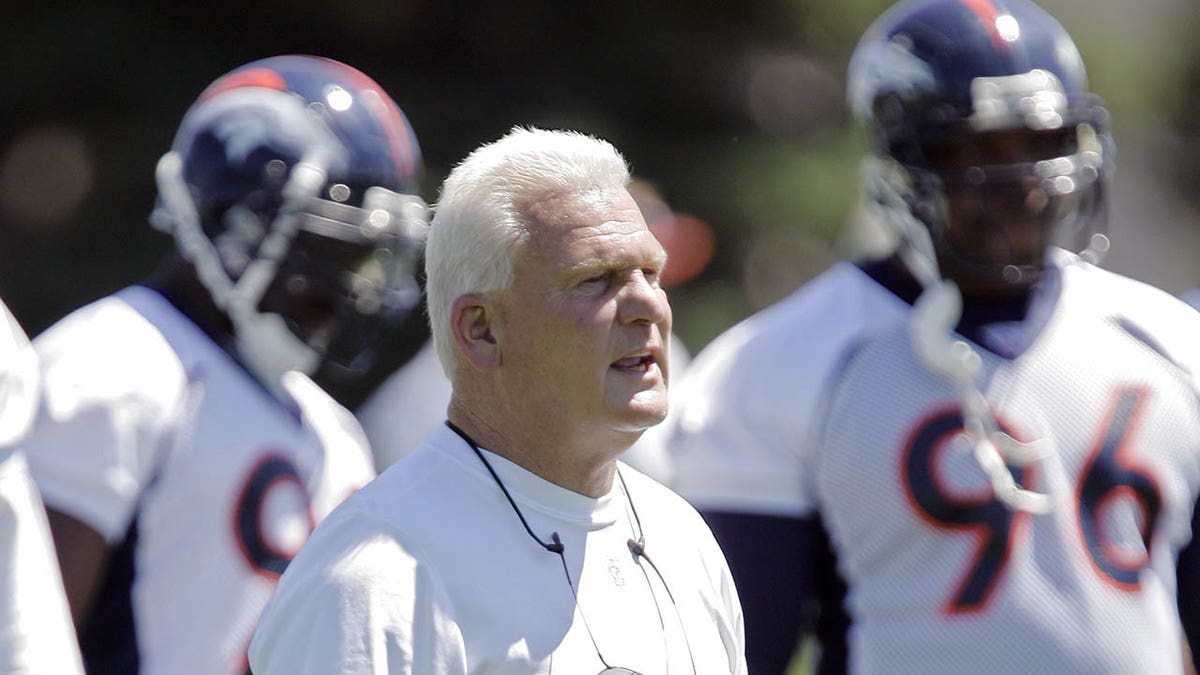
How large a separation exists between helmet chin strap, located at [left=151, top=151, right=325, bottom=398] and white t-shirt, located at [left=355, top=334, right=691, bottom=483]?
1.11 metres

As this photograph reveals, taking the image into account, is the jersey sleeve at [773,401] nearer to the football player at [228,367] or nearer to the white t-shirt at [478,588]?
the football player at [228,367]

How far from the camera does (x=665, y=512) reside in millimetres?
3238

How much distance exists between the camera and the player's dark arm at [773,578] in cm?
409

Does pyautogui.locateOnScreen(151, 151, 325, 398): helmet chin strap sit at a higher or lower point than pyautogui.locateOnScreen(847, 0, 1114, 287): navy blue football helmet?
lower

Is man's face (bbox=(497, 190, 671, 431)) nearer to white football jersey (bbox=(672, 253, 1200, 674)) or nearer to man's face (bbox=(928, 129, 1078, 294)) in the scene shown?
white football jersey (bbox=(672, 253, 1200, 674))

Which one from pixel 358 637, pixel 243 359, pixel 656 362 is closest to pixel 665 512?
pixel 656 362

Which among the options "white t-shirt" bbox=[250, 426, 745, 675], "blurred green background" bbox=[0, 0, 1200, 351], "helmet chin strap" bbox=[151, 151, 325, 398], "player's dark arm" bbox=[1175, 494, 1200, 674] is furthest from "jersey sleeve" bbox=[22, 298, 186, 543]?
"blurred green background" bbox=[0, 0, 1200, 351]

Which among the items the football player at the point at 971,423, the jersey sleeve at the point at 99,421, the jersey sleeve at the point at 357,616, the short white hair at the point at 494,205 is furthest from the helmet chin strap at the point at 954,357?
the jersey sleeve at the point at 357,616

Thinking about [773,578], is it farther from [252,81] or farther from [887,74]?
[252,81]

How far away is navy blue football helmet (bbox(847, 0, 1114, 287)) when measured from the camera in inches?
162

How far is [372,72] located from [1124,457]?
709 cm

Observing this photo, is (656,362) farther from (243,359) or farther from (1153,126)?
(1153,126)

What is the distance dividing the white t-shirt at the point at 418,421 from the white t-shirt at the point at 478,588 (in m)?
2.45

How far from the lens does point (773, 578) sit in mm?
4090
